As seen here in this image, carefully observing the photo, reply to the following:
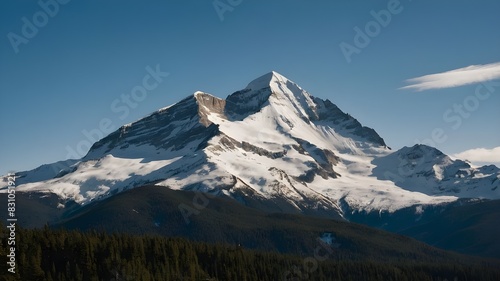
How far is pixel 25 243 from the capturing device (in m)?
199

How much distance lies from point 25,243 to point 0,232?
7694 mm

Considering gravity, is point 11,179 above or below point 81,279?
above

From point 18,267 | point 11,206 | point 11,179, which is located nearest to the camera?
point 11,206

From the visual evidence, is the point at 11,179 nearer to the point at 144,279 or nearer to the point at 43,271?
the point at 43,271

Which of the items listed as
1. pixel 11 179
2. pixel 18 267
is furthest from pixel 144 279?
pixel 11 179

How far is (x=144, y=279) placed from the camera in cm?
19688

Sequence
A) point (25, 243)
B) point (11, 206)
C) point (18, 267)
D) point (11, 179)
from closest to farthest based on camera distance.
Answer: point (11, 206)
point (11, 179)
point (18, 267)
point (25, 243)

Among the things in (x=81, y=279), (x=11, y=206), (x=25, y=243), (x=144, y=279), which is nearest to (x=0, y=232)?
(x=25, y=243)

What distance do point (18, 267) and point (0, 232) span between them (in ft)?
41.1

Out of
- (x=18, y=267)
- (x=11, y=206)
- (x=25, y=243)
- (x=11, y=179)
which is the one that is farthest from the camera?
(x=25, y=243)

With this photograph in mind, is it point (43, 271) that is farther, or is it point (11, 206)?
point (43, 271)

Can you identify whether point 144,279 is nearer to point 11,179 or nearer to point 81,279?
point 81,279

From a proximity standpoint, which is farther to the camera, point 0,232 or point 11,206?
point 0,232

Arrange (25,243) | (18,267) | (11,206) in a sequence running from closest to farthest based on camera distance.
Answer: (11,206) → (18,267) → (25,243)
